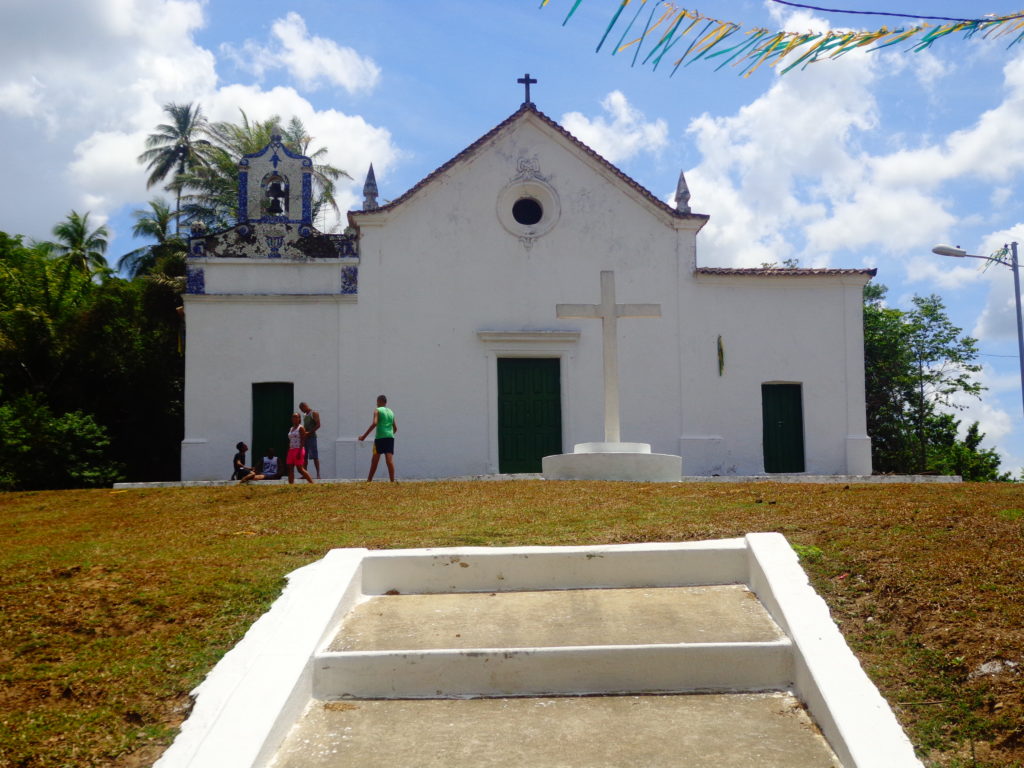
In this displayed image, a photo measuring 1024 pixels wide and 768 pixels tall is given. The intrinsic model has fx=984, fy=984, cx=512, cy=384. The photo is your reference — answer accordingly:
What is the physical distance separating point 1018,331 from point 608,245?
8316 mm

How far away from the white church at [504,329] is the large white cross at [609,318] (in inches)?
182

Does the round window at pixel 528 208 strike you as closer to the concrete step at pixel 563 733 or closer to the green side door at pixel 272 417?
the green side door at pixel 272 417

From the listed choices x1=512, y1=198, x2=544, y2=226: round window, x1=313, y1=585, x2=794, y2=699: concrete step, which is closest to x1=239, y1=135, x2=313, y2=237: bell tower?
x1=512, y1=198, x2=544, y2=226: round window

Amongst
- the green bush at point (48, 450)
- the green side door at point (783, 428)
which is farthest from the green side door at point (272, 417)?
the green side door at point (783, 428)

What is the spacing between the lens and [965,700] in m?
4.30

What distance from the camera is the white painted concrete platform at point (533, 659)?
4168 millimetres

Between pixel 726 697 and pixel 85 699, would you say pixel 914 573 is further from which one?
pixel 85 699

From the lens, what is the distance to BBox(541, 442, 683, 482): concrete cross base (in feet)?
43.9

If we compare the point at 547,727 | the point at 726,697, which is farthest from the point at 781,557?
the point at 547,727

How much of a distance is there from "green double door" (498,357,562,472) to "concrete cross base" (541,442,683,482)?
5.16 m

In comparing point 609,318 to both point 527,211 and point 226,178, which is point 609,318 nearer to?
point 527,211

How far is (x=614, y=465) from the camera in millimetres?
13375

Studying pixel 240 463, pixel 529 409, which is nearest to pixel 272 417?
pixel 240 463

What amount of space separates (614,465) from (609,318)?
92.4 inches
